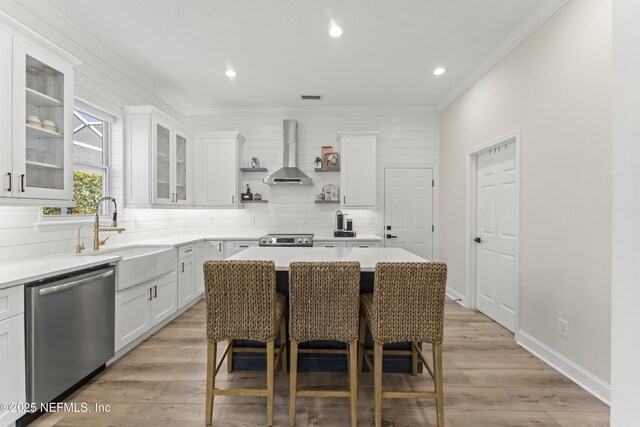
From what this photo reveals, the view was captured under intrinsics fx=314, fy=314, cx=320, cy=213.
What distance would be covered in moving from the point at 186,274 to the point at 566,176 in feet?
13.4

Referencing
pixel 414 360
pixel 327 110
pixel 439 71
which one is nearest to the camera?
pixel 414 360

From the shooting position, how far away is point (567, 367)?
A: 96.2 inches

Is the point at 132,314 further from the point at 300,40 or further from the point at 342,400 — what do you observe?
the point at 300,40

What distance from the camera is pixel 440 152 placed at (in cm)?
510

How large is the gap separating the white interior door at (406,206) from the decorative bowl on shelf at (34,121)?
14.0 feet

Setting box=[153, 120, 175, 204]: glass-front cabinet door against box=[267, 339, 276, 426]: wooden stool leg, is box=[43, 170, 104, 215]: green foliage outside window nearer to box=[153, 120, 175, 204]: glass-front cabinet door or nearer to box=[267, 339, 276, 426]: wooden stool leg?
box=[153, 120, 175, 204]: glass-front cabinet door

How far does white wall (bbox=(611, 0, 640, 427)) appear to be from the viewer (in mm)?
955

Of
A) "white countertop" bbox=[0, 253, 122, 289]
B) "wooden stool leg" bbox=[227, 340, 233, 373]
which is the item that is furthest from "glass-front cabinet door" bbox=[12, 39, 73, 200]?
"wooden stool leg" bbox=[227, 340, 233, 373]

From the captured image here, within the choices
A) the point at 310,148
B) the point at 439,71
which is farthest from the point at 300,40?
the point at 310,148

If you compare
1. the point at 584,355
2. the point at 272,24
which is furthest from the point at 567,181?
the point at 272,24

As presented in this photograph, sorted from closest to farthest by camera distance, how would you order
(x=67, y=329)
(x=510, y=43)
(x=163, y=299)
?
(x=67, y=329)
(x=510, y=43)
(x=163, y=299)

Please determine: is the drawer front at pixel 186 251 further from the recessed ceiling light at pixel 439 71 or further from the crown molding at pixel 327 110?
the recessed ceiling light at pixel 439 71

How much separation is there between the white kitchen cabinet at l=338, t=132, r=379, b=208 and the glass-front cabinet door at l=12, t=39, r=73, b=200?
3.39 metres

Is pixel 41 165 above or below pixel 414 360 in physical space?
above
